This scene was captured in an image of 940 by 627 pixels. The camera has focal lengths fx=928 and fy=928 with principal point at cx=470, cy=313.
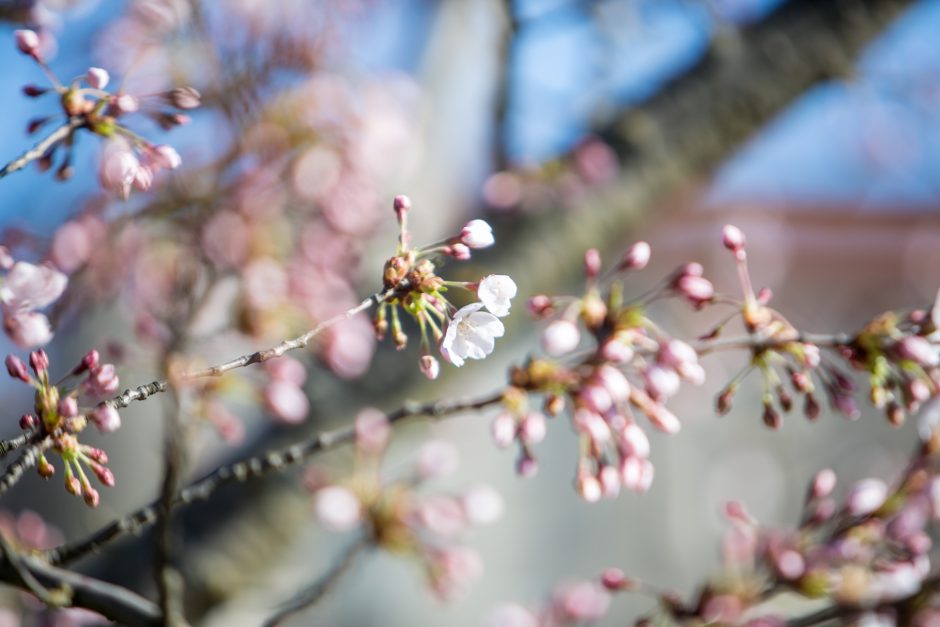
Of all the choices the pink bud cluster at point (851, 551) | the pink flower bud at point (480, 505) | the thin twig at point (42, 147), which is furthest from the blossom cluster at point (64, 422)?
the pink flower bud at point (480, 505)

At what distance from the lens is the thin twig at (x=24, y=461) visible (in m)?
0.63

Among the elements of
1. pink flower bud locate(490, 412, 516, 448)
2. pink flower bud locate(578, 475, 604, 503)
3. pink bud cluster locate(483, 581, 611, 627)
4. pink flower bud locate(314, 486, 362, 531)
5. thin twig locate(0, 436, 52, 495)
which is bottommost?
pink bud cluster locate(483, 581, 611, 627)

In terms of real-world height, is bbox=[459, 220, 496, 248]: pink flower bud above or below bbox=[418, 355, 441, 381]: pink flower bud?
above

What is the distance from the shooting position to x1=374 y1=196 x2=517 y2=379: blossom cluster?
0.67 m

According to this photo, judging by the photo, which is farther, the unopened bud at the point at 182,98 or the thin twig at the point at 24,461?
the unopened bud at the point at 182,98

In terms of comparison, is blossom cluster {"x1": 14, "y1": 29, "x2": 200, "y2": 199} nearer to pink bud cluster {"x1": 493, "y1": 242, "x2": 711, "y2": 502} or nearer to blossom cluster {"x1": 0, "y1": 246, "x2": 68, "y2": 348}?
blossom cluster {"x1": 0, "y1": 246, "x2": 68, "y2": 348}

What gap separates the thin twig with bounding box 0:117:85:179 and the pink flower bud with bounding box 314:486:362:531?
23.3 inches

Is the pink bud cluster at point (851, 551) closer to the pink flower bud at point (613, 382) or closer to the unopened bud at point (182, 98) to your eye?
the pink flower bud at point (613, 382)

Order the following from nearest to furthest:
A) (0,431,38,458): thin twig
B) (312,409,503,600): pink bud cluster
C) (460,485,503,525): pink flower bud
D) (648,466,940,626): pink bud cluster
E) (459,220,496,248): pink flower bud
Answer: (0,431,38,458): thin twig < (459,220,496,248): pink flower bud < (648,466,940,626): pink bud cluster < (312,409,503,600): pink bud cluster < (460,485,503,525): pink flower bud

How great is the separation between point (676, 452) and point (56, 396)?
575 centimetres

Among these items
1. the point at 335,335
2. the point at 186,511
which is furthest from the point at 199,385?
the point at 186,511

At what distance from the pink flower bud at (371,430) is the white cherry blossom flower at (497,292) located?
0.25 metres

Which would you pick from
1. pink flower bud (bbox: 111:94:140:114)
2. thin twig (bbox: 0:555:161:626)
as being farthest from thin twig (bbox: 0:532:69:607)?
pink flower bud (bbox: 111:94:140:114)

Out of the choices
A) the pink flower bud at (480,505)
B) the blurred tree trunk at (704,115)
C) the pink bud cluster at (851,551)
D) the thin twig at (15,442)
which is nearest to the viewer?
the thin twig at (15,442)
